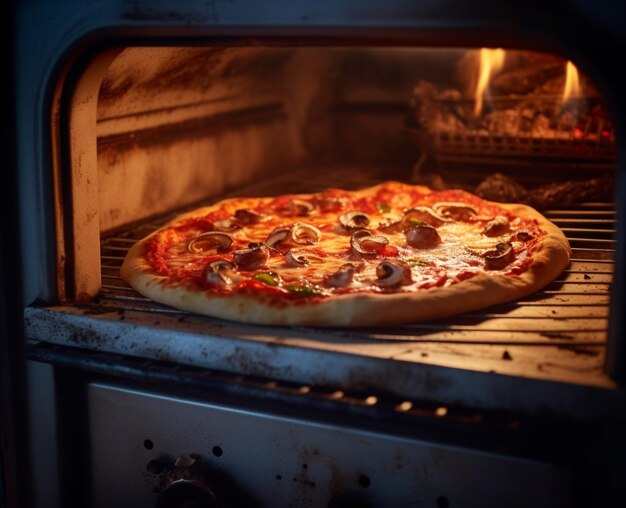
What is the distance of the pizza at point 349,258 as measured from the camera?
2107 millimetres

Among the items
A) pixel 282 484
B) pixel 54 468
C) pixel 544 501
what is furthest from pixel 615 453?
pixel 54 468

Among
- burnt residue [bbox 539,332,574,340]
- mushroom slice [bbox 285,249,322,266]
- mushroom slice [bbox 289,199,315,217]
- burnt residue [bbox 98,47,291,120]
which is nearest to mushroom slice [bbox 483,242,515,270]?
burnt residue [bbox 539,332,574,340]

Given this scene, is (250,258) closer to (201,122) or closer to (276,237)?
(276,237)

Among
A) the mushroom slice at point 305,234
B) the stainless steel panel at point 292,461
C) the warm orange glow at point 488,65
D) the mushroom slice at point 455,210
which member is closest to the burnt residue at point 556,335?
the stainless steel panel at point 292,461

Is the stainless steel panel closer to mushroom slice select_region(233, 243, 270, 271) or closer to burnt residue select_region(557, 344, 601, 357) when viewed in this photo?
burnt residue select_region(557, 344, 601, 357)

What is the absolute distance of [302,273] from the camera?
2.46 metres

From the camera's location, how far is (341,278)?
2289 millimetres

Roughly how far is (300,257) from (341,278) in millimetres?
330

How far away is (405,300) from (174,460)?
81 cm

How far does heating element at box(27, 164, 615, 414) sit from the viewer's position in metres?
1.75

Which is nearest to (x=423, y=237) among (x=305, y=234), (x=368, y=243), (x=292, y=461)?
(x=368, y=243)

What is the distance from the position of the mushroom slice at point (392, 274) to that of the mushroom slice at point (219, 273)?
18.2 inches

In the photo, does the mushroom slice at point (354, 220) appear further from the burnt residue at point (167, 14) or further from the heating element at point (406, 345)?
the burnt residue at point (167, 14)

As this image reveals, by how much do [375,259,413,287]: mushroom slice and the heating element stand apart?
20 cm
